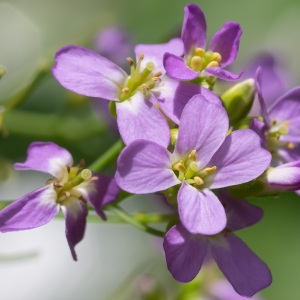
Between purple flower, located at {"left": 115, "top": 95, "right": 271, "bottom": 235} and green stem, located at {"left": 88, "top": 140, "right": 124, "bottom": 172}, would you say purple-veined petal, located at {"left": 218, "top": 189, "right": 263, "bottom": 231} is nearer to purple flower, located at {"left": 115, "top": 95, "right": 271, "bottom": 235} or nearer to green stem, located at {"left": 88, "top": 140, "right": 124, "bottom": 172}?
purple flower, located at {"left": 115, "top": 95, "right": 271, "bottom": 235}

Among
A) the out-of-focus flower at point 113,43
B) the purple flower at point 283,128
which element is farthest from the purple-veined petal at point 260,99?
the out-of-focus flower at point 113,43

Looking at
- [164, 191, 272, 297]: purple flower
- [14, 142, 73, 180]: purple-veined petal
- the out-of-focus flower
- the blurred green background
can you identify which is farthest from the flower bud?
the blurred green background

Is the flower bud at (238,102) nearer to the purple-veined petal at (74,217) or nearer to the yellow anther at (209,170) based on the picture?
the yellow anther at (209,170)

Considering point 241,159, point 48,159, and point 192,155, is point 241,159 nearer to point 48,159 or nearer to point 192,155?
point 192,155

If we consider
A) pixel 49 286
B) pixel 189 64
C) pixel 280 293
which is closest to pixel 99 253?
pixel 49 286

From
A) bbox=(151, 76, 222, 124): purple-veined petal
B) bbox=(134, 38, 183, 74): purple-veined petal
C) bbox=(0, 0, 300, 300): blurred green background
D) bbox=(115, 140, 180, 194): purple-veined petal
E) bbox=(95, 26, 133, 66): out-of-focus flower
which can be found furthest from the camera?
bbox=(0, 0, 300, 300): blurred green background

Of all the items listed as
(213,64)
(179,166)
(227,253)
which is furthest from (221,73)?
(227,253)

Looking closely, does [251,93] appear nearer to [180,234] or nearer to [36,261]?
[180,234]

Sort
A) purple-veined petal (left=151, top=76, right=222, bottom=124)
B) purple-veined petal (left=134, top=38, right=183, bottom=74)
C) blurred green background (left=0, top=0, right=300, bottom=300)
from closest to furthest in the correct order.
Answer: purple-veined petal (left=151, top=76, right=222, bottom=124) < purple-veined petal (left=134, top=38, right=183, bottom=74) < blurred green background (left=0, top=0, right=300, bottom=300)
